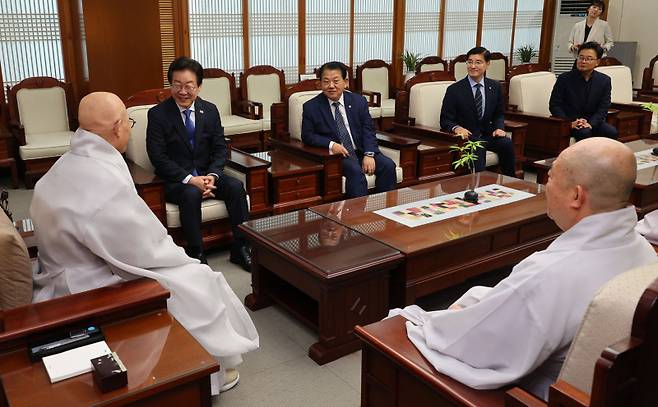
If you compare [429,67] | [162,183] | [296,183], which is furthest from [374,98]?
[162,183]

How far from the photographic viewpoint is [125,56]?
539 cm

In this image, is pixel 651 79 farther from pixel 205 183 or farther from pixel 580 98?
pixel 205 183

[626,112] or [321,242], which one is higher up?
[626,112]

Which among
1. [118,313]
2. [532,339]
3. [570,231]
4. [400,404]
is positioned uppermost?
[570,231]

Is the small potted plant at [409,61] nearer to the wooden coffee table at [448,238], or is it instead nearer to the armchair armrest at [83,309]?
the wooden coffee table at [448,238]

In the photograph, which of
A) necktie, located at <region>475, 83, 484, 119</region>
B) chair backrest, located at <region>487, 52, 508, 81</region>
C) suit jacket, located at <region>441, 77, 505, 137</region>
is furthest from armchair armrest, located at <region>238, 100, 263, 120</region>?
chair backrest, located at <region>487, 52, 508, 81</region>

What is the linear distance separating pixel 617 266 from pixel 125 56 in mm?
4905

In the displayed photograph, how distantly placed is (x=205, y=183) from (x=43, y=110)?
2723 millimetres

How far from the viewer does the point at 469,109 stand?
190 inches

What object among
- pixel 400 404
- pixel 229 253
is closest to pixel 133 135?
pixel 229 253

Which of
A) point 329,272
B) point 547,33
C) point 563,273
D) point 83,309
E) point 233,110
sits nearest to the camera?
point 563,273

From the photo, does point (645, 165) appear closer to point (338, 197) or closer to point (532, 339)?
point (338, 197)

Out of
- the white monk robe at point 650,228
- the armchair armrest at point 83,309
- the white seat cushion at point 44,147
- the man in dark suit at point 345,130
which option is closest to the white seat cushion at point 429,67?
the man in dark suit at point 345,130

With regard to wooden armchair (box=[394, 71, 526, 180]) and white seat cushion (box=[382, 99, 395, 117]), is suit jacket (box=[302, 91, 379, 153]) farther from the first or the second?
white seat cushion (box=[382, 99, 395, 117])
